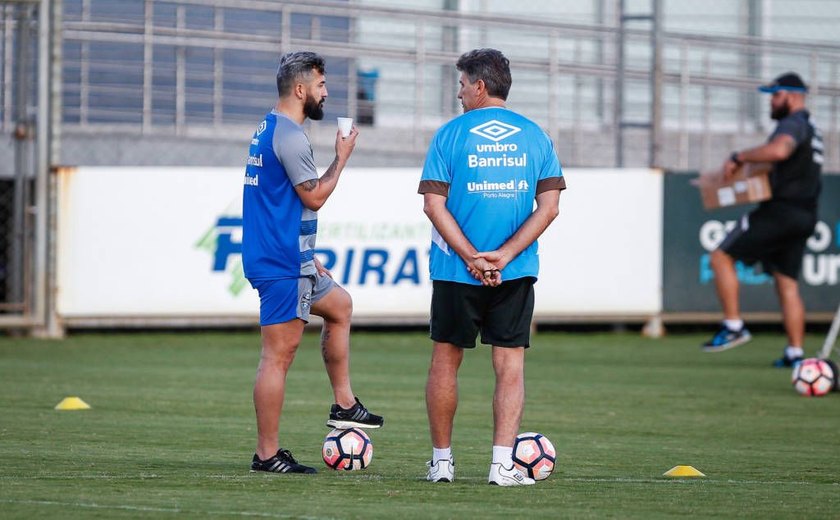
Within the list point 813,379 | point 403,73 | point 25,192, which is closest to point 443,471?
point 813,379

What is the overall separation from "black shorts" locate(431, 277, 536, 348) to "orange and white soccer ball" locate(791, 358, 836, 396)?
4.68 metres

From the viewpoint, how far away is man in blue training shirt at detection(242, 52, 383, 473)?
658cm

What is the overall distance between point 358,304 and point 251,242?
8064 mm

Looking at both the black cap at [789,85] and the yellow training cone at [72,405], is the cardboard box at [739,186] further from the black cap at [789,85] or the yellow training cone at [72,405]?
the yellow training cone at [72,405]

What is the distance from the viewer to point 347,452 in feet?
22.3

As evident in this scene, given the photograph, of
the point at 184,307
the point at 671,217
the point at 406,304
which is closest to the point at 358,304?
the point at 406,304

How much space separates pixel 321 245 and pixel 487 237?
827 centimetres

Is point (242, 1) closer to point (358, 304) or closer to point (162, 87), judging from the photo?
point (162, 87)

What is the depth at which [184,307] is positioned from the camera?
14.5 meters

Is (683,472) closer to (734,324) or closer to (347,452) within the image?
(347,452)

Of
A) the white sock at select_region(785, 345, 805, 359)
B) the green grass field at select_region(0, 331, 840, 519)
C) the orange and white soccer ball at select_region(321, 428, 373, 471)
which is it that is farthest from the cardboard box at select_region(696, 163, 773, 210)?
the orange and white soccer ball at select_region(321, 428, 373, 471)

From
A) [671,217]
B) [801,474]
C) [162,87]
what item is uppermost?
[162,87]

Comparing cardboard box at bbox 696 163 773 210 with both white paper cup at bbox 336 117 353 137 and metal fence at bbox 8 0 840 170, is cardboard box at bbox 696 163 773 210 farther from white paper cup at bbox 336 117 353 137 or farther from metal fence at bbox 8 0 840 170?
white paper cup at bbox 336 117 353 137

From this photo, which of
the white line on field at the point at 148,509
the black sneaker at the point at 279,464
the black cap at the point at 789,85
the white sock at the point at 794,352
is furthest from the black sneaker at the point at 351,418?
the black cap at the point at 789,85
